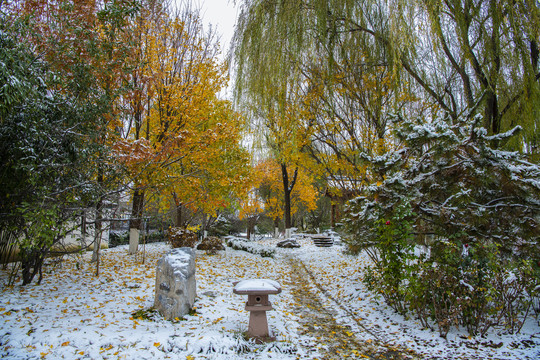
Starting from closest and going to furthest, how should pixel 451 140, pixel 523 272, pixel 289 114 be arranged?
pixel 523 272 < pixel 451 140 < pixel 289 114

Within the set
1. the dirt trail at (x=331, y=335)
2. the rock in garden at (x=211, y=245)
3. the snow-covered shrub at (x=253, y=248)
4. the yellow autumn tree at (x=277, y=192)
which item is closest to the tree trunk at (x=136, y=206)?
the rock in garden at (x=211, y=245)

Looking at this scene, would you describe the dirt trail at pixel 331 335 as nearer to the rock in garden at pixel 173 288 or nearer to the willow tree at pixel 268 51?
the rock in garden at pixel 173 288

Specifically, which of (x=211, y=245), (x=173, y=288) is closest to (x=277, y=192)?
(x=211, y=245)

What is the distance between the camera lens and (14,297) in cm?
427

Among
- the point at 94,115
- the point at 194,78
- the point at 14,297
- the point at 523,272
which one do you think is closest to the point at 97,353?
the point at 14,297

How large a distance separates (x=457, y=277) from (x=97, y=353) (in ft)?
13.3

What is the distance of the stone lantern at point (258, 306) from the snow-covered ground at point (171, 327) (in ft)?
0.48

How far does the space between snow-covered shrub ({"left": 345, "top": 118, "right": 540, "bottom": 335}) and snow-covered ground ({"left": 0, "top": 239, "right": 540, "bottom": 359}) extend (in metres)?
0.31

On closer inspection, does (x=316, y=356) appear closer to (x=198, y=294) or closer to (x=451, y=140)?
(x=198, y=294)

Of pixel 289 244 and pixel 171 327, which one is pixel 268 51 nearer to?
pixel 171 327

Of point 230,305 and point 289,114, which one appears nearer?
point 230,305

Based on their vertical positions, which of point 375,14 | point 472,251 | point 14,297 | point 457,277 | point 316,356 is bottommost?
point 316,356

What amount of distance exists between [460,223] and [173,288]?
153 inches

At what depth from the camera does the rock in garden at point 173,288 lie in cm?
412
